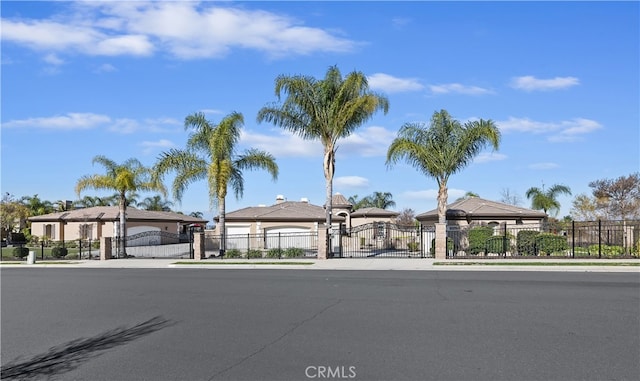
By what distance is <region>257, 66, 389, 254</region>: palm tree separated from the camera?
30.3m

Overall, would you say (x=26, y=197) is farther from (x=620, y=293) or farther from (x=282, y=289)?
(x=620, y=293)

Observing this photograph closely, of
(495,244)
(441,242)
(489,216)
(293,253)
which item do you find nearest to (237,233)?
(293,253)

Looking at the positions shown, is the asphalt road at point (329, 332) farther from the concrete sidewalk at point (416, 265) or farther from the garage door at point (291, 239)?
the garage door at point (291, 239)

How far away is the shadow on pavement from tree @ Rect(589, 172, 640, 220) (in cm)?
4562

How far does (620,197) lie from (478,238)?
24.4 m

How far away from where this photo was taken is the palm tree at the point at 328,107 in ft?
99.4

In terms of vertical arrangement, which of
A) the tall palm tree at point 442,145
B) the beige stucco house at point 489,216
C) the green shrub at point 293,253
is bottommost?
the green shrub at point 293,253

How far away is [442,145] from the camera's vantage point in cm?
3328

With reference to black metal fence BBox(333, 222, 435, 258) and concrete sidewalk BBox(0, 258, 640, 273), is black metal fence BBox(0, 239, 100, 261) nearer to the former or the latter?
concrete sidewalk BBox(0, 258, 640, 273)

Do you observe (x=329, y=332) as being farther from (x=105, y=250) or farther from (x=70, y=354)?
(x=105, y=250)

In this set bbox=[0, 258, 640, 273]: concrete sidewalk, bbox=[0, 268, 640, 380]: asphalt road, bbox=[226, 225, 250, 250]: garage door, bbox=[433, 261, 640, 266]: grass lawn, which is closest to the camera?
bbox=[0, 268, 640, 380]: asphalt road

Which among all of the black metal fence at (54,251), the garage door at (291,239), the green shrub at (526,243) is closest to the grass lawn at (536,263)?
the green shrub at (526,243)

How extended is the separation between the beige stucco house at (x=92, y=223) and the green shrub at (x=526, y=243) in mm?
35633

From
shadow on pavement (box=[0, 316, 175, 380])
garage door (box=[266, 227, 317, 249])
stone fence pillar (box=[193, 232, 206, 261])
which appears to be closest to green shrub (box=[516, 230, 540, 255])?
garage door (box=[266, 227, 317, 249])
